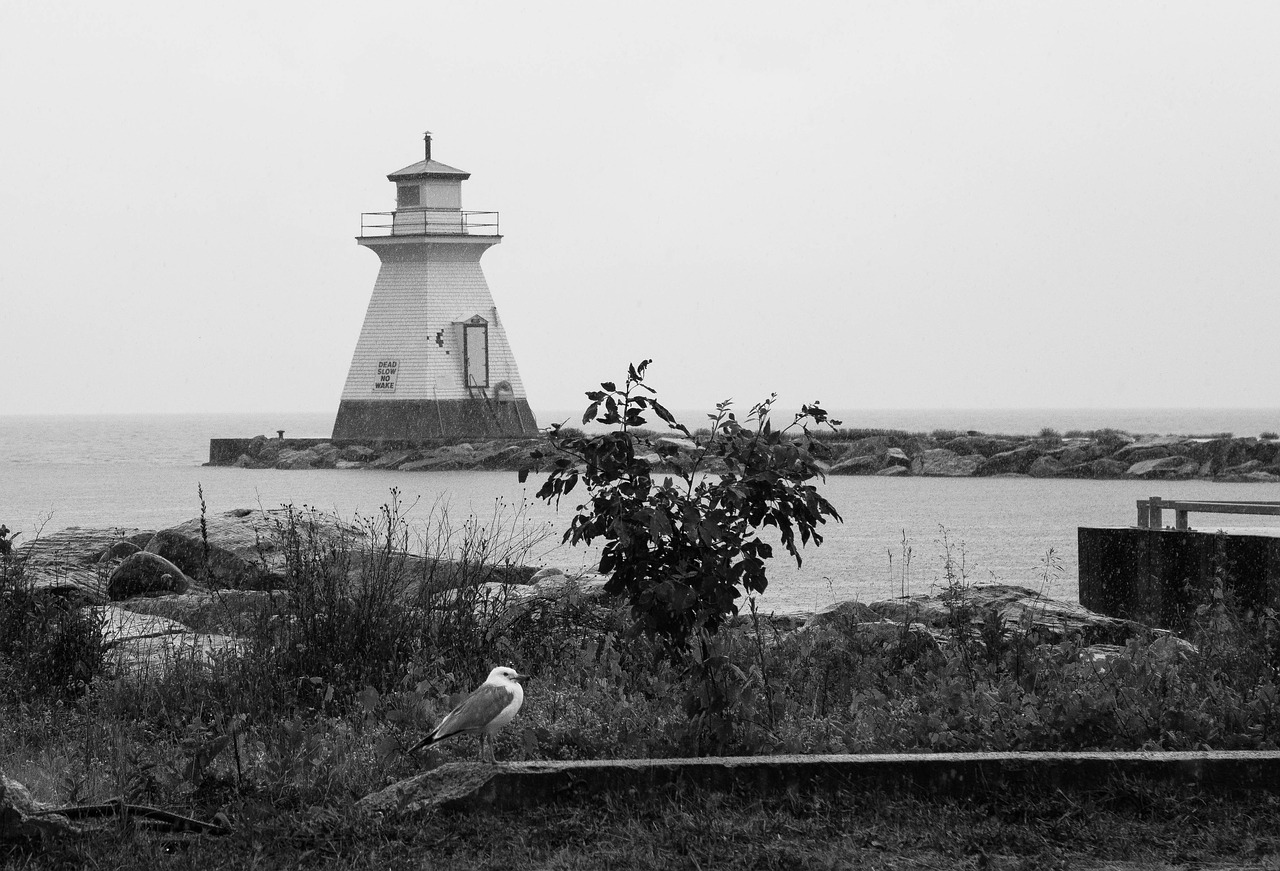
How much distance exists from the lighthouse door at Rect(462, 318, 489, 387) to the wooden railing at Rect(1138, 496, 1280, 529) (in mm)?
32256

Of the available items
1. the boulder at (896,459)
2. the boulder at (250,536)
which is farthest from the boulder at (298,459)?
the boulder at (250,536)

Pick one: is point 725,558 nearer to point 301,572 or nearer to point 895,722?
point 895,722

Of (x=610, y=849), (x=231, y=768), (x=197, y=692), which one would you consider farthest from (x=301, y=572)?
(x=610, y=849)

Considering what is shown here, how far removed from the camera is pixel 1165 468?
45.2 m

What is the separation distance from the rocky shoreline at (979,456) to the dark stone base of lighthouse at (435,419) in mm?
492

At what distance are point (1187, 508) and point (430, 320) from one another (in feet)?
108

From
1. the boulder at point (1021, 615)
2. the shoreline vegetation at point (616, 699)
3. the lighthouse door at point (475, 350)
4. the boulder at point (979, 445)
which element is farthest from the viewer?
the boulder at point (979, 445)

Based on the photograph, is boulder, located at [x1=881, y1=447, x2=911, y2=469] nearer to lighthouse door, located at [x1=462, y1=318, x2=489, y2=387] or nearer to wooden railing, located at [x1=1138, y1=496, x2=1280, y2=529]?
lighthouse door, located at [x1=462, y1=318, x2=489, y2=387]

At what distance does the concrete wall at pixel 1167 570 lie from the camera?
34.8 feet

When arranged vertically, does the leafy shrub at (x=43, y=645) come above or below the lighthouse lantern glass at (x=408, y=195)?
below

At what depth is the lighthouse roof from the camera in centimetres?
4297

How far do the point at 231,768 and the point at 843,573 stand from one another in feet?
56.0

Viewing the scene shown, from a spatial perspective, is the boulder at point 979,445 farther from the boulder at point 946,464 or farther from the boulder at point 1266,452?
the boulder at point 1266,452

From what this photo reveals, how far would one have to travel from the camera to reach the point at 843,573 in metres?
21.6
